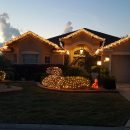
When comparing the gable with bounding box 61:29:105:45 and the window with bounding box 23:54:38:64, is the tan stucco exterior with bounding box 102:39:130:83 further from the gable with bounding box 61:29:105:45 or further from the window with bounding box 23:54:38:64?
the window with bounding box 23:54:38:64

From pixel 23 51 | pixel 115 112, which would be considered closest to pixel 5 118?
pixel 115 112

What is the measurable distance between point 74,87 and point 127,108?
8.31 m

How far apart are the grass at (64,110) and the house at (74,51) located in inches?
533

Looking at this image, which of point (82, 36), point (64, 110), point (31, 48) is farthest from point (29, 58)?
point (64, 110)

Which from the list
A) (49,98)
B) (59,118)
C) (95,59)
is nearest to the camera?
(59,118)

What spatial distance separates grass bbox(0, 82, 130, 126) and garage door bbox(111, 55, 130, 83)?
47.0 ft

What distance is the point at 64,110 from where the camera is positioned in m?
15.0

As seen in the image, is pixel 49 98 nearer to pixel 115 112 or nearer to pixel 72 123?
pixel 115 112

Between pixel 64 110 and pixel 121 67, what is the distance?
1883cm

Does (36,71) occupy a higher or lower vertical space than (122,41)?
lower

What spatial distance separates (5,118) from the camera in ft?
43.3

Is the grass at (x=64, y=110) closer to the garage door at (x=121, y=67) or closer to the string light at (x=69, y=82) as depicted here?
the string light at (x=69, y=82)

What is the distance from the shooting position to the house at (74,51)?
32.6 meters

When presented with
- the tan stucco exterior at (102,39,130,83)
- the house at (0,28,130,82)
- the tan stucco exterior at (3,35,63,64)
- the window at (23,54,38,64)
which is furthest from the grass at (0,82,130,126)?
the window at (23,54,38,64)
